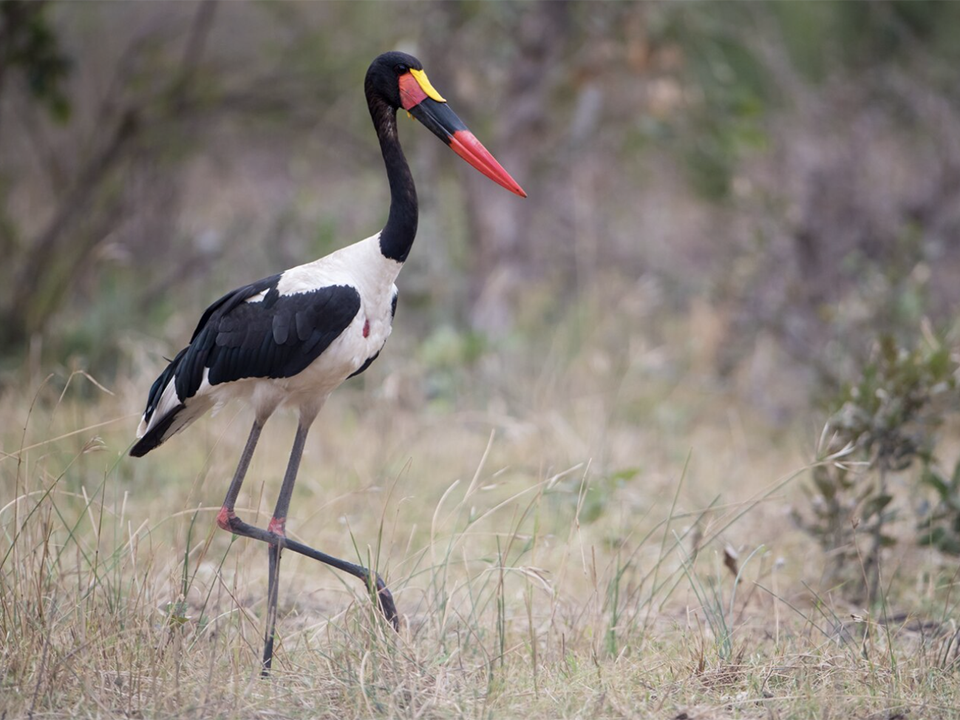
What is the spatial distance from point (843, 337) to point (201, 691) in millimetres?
3660

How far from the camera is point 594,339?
6.48 meters

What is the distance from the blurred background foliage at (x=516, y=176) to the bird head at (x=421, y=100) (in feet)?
8.00

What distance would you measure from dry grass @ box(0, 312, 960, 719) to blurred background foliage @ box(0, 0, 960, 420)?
773mm

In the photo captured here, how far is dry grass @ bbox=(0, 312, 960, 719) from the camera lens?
101 inches

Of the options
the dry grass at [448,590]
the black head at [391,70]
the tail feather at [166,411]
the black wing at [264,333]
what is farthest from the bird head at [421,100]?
the tail feather at [166,411]

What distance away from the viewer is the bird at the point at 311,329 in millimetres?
2971

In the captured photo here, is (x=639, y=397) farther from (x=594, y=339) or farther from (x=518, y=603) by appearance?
(x=518, y=603)

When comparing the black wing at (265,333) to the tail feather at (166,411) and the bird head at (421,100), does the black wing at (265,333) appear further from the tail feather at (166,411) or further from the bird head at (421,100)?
the bird head at (421,100)

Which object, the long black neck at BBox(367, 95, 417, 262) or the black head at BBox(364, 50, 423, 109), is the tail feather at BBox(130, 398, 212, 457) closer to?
the long black neck at BBox(367, 95, 417, 262)

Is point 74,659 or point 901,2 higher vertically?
point 901,2

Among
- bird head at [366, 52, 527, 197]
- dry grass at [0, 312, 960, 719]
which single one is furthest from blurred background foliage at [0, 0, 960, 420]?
bird head at [366, 52, 527, 197]

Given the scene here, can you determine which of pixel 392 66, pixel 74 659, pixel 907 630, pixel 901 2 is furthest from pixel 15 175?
→ pixel 901 2

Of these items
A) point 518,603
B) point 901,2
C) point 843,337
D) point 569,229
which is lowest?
point 518,603

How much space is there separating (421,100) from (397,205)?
34 centimetres
